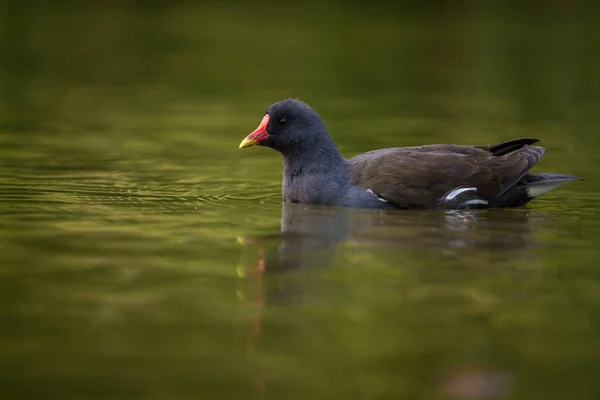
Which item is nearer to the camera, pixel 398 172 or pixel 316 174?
pixel 398 172

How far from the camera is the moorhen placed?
8781mm

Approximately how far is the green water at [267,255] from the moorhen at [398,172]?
22 cm

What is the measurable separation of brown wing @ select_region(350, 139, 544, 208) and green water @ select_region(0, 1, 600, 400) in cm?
24

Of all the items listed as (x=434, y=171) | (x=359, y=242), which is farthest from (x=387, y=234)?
Result: (x=434, y=171)

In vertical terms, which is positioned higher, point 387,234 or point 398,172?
point 398,172

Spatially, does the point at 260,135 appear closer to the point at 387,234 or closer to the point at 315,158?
the point at 315,158

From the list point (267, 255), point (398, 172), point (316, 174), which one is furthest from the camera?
point (316, 174)

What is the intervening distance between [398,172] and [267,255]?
1.92m

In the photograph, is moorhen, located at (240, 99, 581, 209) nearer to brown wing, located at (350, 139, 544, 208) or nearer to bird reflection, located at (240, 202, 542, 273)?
brown wing, located at (350, 139, 544, 208)

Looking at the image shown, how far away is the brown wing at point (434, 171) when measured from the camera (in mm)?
8758

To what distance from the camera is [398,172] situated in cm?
879

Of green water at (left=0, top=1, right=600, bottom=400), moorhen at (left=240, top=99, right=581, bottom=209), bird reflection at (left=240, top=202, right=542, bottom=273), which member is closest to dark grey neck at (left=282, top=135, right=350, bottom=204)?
moorhen at (left=240, top=99, right=581, bottom=209)

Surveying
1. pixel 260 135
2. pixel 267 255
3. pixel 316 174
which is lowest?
pixel 267 255

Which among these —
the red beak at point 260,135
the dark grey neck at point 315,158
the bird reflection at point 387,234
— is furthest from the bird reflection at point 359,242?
the red beak at point 260,135
